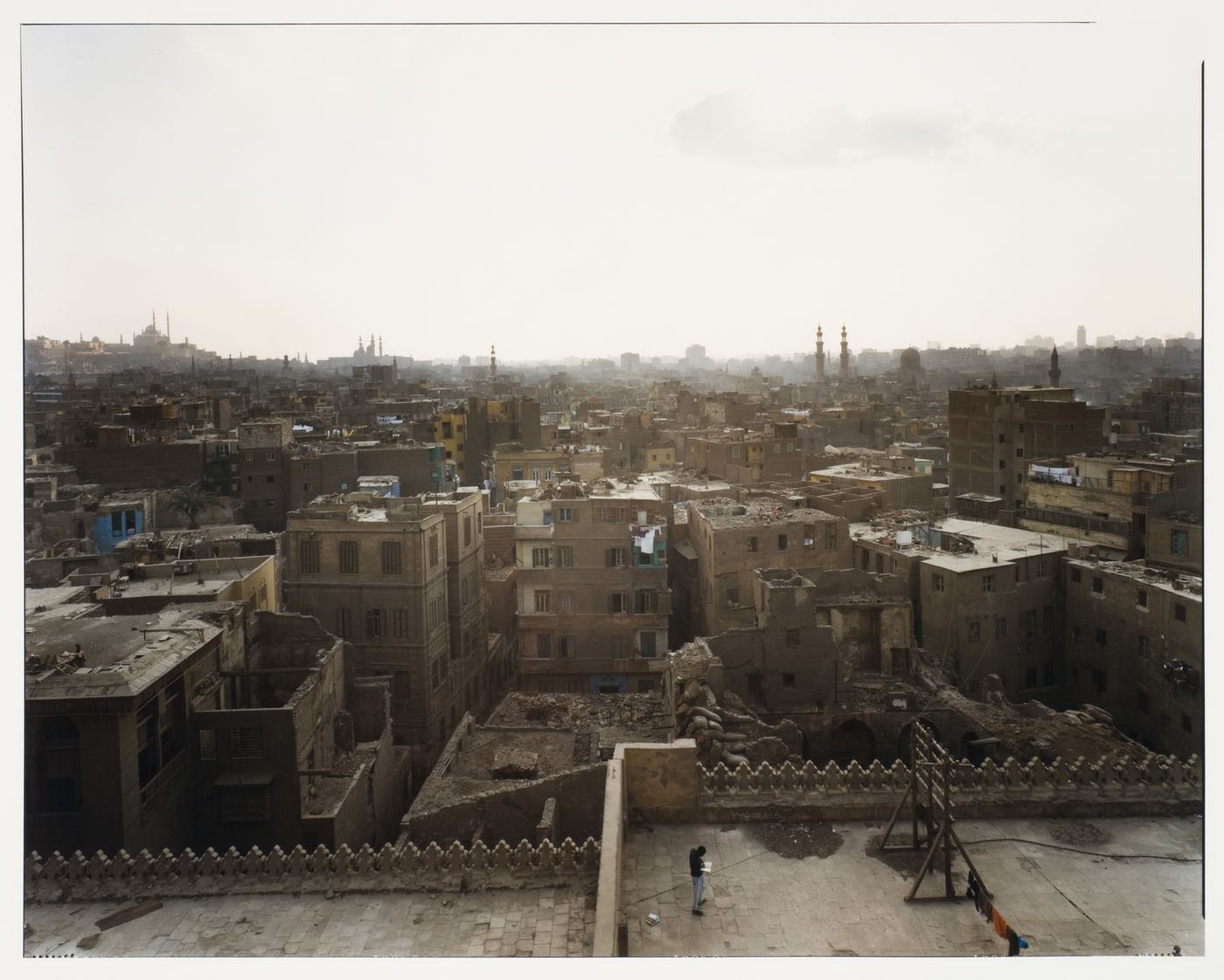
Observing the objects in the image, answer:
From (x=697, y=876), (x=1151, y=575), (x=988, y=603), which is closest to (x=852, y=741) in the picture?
(x=988, y=603)

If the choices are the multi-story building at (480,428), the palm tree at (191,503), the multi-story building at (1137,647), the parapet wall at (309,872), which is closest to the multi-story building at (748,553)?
the multi-story building at (1137,647)

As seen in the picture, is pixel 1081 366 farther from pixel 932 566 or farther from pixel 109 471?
pixel 109 471

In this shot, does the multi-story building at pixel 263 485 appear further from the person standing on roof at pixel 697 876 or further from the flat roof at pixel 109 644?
the person standing on roof at pixel 697 876

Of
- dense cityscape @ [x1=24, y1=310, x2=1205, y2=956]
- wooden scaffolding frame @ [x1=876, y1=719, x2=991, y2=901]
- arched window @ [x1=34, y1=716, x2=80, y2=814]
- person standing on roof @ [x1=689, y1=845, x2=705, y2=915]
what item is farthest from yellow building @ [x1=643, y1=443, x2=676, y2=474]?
person standing on roof @ [x1=689, y1=845, x2=705, y2=915]

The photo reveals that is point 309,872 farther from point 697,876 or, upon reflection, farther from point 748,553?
point 748,553

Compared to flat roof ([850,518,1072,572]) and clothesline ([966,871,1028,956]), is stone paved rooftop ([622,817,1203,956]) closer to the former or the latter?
clothesline ([966,871,1028,956])
